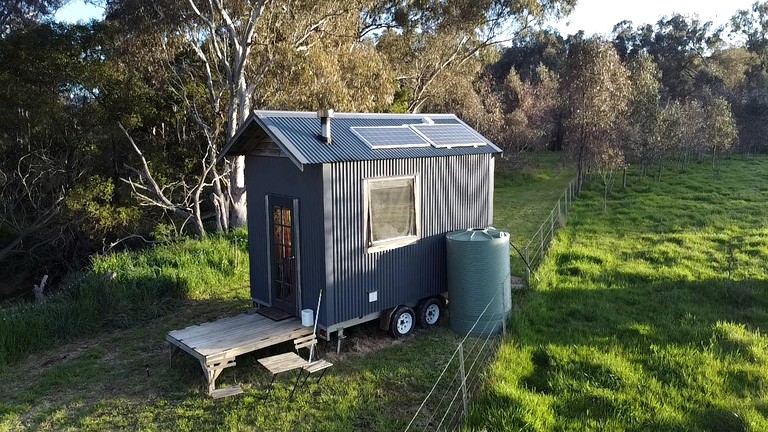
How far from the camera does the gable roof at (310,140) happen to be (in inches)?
280

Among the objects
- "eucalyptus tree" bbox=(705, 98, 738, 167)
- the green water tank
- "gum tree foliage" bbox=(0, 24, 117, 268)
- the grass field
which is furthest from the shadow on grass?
"eucalyptus tree" bbox=(705, 98, 738, 167)

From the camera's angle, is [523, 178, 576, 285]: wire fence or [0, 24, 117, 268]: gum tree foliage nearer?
[523, 178, 576, 285]: wire fence

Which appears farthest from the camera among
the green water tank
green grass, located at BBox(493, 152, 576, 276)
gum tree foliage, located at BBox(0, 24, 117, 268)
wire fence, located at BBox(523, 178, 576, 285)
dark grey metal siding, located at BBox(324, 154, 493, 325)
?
gum tree foliage, located at BBox(0, 24, 117, 268)

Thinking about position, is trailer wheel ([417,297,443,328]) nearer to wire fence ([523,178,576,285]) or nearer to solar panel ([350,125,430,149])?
wire fence ([523,178,576,285])

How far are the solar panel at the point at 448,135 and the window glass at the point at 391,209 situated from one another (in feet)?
3.42

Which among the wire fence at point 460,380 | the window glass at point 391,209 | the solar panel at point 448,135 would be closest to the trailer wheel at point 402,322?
the wire fence at point 460,380

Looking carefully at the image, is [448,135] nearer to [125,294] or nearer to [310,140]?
[310,140]

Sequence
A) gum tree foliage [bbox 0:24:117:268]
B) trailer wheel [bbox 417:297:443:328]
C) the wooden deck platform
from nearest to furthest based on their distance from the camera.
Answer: the wooden deck platform, trailer wheel [bbox 417:297:443:328], gum tree foliage [bbox 0:24:117:268]

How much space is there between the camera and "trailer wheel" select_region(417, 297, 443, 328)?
846 cm

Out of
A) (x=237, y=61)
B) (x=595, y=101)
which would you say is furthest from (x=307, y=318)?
(x=595, y=101)

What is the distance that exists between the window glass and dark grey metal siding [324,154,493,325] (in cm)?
15

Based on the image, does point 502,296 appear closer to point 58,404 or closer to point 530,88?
point 58,404

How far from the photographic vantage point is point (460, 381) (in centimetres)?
671

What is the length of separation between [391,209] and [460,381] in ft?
8.55
